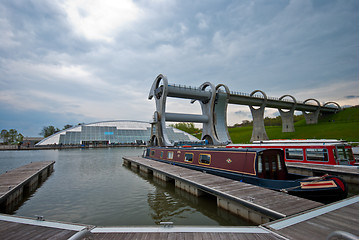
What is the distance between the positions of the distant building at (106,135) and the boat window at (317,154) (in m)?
65.3

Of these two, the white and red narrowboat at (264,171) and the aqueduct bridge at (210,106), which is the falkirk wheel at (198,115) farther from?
the white and red narrowboat at (264,171)

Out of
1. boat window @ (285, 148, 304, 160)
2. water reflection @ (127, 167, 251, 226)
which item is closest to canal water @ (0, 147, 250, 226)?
water reflection @ (127, 167, 251, 226)

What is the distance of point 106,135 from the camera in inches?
3100

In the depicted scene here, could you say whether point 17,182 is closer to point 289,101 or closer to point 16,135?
point 289,101

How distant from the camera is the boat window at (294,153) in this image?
15148 millimetres

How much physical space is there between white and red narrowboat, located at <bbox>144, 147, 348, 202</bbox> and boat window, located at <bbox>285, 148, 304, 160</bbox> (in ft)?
18.3

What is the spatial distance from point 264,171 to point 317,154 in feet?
22.5

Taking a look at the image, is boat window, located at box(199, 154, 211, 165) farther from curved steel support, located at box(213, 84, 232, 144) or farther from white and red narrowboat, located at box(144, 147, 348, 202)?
curved steel support, located at box(213, 84, 232, 144)

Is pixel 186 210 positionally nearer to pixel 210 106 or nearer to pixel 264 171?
pixel 264 171

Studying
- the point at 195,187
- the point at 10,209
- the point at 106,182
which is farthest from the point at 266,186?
the point at 10,209

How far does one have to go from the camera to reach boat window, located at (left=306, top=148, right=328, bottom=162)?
14.1 m

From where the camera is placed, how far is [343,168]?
13258 mm

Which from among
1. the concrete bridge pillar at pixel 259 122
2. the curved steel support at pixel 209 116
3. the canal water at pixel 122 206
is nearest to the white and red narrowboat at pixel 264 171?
the canal water at pixel 122 206

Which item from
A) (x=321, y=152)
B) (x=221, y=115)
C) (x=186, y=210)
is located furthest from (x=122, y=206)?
(x=221, y=115)
